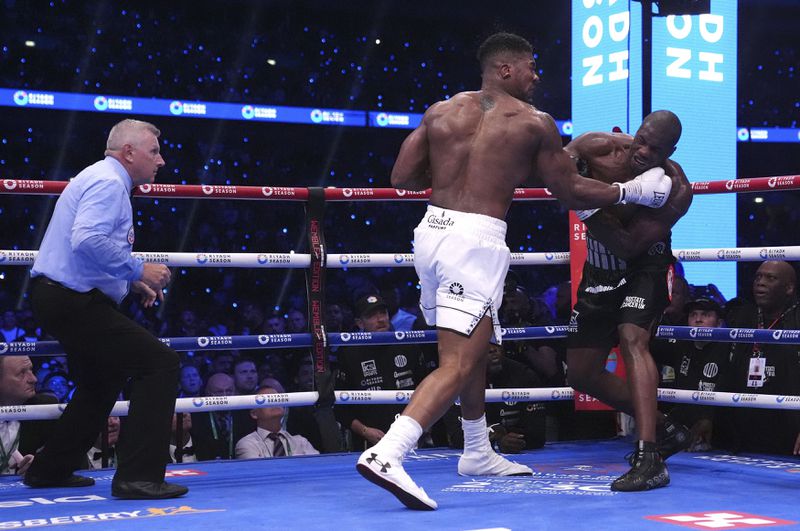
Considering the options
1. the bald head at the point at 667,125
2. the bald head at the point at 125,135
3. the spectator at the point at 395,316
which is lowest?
the spectator at the point at 395,316

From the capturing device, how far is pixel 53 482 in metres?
2.84

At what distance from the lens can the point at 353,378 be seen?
392 cm

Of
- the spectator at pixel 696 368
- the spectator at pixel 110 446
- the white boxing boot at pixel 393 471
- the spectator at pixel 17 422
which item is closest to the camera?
the white boxing boot at pixel 393 471

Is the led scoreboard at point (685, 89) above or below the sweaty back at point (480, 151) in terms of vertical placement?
above

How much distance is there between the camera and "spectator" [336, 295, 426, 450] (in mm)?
3867

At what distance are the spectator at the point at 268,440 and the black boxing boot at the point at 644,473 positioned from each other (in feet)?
6.07

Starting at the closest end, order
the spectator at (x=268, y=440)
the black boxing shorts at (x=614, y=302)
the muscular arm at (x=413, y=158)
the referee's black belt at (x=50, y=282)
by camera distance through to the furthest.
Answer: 1. the referee's black belt at (x=50, y=282)
2. the muscular arm at (x=413, y=158)
3. the black boxing shorts at (x=614, y=302)
4. the spectator at (x=268, y=440)

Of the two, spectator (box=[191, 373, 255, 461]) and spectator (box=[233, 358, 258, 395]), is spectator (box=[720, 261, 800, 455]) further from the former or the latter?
spectator (box=[233, 358, 258, 395])

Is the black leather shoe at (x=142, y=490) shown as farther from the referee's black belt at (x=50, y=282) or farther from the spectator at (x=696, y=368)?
the spectator at (x=696, y=368)

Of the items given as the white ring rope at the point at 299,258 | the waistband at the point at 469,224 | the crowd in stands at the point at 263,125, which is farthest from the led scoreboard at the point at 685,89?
the waistband at the point at 469,224

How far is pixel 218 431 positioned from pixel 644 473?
2470 millimetres

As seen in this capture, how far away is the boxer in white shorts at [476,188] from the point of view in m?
2.64

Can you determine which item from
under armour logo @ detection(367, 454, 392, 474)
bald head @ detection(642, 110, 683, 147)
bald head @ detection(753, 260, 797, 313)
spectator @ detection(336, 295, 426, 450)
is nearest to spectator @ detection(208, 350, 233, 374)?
spectator @ detection(336, 295, 426, 450)

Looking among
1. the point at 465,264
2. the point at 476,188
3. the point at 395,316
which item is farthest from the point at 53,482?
the point at 395,316
